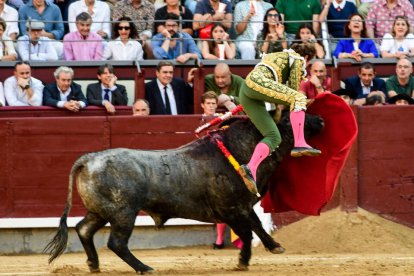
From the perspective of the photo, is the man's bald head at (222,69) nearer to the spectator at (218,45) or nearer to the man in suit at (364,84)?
the spectator at (218,45)

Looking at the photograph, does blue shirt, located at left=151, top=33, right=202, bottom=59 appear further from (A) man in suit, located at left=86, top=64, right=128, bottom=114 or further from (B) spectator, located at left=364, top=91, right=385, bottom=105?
(B) spectator, located at left=364, top=91, right=385, bottom=105

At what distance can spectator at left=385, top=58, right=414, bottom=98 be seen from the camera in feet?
45.9

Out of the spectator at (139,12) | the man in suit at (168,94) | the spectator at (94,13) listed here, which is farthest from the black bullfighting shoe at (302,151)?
the spectator at (94,13)

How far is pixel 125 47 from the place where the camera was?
1453 centimetres

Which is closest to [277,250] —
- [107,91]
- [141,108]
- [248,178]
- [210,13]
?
[248,178]

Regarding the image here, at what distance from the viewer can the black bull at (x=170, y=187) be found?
10.3 m

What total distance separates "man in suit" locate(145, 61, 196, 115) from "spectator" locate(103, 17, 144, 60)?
809 millimetres

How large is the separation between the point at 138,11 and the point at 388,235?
12.5 feet

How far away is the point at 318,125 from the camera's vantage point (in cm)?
1083

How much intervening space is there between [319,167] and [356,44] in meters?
3.93

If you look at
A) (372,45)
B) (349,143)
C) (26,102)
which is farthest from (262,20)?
(349,143)

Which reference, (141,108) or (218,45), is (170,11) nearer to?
(218,45)

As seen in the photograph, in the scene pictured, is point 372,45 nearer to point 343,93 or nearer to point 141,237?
point 343,93

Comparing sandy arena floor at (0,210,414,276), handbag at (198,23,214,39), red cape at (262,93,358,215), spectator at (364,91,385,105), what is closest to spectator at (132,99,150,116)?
sandy arena floor at (0,210,414,276)
